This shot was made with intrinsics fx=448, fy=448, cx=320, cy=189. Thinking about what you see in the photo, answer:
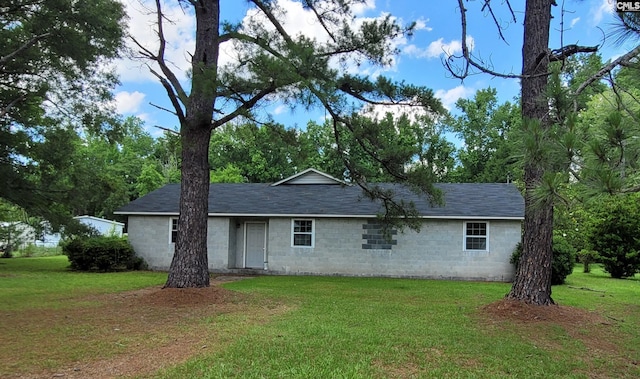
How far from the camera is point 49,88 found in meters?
15.6

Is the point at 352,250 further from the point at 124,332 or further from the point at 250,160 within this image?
the point at 250,160

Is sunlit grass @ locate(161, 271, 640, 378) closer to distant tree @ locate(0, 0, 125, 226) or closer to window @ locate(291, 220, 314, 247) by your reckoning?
window @ locate(291, 220, 314, 247)

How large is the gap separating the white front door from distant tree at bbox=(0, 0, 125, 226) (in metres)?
6.56

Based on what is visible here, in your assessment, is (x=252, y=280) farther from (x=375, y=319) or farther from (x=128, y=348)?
(x=128, y=348)

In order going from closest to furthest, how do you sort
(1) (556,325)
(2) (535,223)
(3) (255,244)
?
(1) (556,325)
(2) (535,223)
(3) (255,244)

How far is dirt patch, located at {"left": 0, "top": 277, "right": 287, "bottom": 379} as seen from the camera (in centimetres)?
509

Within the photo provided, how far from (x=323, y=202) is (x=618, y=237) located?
11.0 meters

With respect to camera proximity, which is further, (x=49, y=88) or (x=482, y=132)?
(x=482, y=132)

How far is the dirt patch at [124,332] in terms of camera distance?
509cm

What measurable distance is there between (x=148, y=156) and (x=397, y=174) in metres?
48.7

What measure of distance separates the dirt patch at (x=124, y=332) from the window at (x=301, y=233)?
6.44 metres

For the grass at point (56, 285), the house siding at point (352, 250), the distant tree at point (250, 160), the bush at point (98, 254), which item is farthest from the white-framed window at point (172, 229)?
the distant tree at point (250, 160)

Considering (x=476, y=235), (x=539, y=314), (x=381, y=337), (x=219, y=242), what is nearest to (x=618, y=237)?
(x=476, y=235)

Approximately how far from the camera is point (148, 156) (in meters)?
54.2
